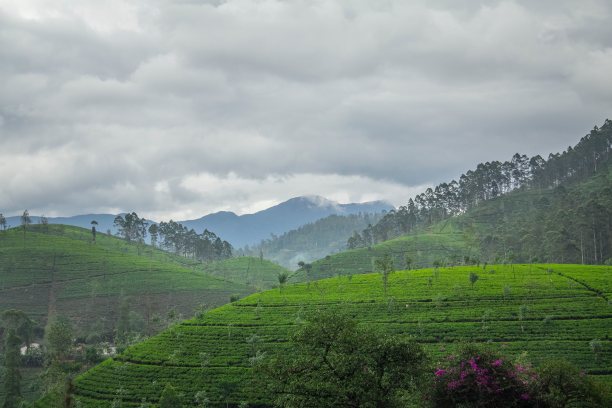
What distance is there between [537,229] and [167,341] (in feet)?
371

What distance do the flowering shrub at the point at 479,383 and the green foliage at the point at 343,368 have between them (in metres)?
2.15

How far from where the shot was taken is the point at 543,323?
67.7 m

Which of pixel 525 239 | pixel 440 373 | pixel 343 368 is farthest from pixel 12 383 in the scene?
pixel 525 239

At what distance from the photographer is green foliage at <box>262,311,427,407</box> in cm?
3369

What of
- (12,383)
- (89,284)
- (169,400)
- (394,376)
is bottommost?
(12,383)

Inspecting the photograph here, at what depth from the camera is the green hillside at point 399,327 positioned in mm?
61688

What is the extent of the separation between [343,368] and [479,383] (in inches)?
375

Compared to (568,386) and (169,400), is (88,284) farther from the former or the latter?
(568,386)

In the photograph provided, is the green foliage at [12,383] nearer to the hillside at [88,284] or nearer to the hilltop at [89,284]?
the hillside at [88,284]

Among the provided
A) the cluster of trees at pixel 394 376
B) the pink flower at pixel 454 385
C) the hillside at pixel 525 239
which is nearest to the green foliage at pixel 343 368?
the cluster of trees at pixel 394 376

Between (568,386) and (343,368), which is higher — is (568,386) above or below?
below

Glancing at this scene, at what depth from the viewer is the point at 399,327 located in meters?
72.2

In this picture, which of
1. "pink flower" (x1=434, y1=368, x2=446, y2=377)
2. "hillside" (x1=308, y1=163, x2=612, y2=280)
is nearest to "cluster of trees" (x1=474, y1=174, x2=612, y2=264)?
A: "hillside" (x1=308, y1=163, x2=612, y2=280)

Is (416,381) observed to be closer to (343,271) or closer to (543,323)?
(543,323)
